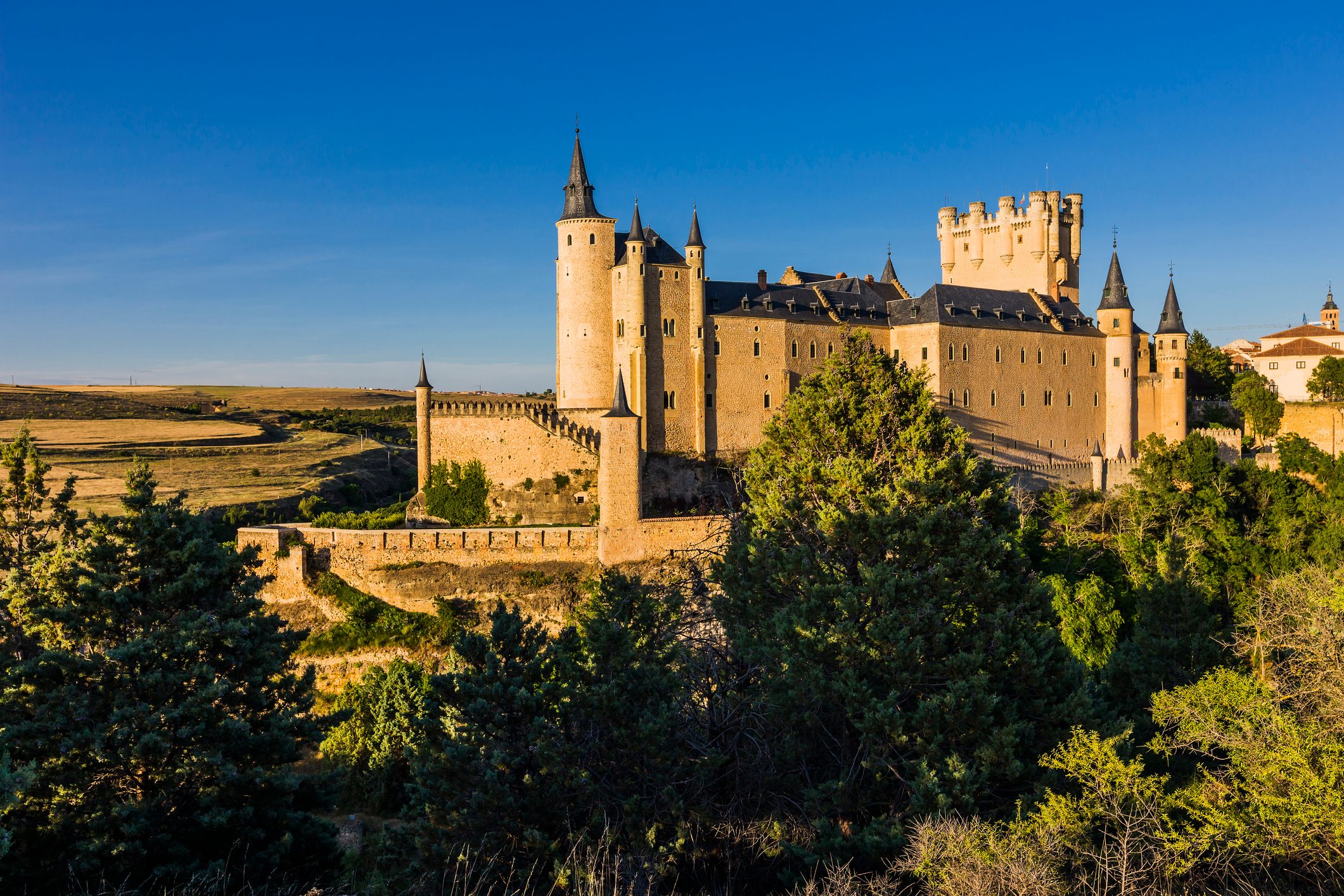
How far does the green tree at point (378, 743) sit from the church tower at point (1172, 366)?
44315 mm

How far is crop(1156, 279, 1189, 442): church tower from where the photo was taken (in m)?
50.8

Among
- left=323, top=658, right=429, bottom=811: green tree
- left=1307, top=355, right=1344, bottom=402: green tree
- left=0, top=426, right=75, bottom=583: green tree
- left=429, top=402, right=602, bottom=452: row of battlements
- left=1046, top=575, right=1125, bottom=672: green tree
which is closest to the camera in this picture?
left=0, top=426, right=75, bottom=583: green tree

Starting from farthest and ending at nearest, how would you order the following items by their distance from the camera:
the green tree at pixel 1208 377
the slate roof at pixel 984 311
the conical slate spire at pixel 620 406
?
1. the green tree at pixel 1208 377
2. the slate roof at pixel 984 311
3. the conical slate spire at pixel 620 406

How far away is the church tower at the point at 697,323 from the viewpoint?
39.5m

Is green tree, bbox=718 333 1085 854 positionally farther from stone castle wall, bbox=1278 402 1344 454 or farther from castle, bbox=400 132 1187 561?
stone castle wall, bbox=1278 402 1344 454

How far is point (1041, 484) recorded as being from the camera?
44406mm

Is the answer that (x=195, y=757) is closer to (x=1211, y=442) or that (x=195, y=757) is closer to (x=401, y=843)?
(x=401, y=843)

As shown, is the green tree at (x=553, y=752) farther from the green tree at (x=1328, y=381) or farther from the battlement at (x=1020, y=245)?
the green tree at (x=1328, y=381)

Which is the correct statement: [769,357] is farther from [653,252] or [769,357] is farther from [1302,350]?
[1302,350]

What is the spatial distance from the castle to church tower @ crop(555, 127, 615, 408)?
7cm

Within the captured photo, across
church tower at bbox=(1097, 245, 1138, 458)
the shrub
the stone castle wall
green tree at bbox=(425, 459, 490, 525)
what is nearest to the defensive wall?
green tree at bbox=(425, 459, 490, 525)

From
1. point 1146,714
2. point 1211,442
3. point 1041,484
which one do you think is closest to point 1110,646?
point 1146,714

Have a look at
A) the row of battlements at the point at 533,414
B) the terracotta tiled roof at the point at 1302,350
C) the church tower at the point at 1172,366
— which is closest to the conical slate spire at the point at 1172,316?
the church tower at the point at 1172,366

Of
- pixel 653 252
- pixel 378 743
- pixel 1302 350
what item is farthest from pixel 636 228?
pixel 1302 350
